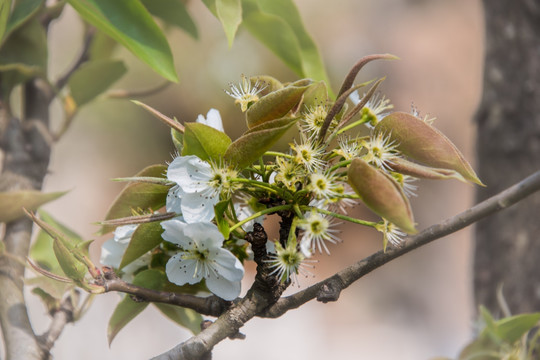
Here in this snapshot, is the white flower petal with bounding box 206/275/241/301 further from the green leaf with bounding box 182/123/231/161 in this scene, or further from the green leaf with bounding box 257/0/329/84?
the green leaf with bounding box 257/0/329/84

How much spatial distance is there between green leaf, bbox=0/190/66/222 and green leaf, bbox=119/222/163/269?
0.28 feet

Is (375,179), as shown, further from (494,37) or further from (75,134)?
(75,134)

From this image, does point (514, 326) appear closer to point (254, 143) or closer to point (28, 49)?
point (254, 143)

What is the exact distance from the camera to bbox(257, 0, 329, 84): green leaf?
1.19 feet

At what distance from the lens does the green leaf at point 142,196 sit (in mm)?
266

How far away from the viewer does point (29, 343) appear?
29 cm

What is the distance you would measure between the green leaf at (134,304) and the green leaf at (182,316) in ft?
0.05

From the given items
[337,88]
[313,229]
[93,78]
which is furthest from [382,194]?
[337,88]

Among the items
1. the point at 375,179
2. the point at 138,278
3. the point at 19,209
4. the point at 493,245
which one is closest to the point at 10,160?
the point at 19,209

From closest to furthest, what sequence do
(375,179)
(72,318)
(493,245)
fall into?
1. (375,179)
2. (72,318)
3. (493,245)

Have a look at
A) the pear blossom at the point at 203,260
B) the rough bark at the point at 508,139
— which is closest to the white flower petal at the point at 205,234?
the pear blossom at the point at 203,260

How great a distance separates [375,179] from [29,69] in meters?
0.26

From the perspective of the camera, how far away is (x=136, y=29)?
0.30 meters

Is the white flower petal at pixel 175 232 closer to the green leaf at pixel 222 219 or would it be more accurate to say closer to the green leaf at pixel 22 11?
the green leaf at pixel 222 219
